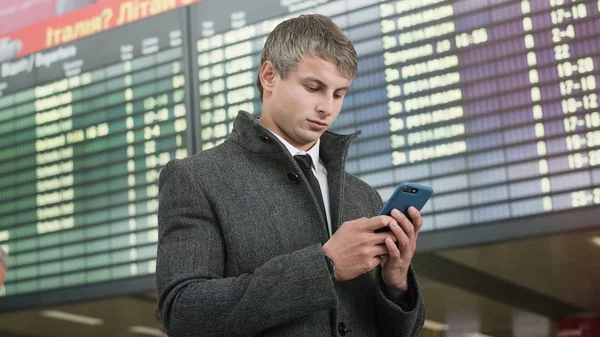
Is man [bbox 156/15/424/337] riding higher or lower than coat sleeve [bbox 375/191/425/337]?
higher

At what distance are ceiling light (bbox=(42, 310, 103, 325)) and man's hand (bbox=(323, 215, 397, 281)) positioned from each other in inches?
137

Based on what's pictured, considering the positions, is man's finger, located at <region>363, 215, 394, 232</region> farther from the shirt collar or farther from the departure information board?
the departure information board

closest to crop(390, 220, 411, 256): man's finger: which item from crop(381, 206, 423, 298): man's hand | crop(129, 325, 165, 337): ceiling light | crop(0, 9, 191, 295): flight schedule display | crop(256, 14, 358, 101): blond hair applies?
crop(381, 206, 423, 298): man's hand

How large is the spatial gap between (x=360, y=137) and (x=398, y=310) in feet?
7.18

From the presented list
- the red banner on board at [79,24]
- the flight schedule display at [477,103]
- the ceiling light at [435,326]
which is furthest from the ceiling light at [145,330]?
the flight schedule display at [477,103]

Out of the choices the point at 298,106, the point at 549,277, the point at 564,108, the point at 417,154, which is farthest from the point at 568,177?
the point at 298,106

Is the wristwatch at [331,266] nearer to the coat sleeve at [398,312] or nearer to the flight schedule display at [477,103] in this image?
the coat sleeve at [398,312]

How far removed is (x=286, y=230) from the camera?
116 cm

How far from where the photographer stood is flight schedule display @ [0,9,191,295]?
386 cm

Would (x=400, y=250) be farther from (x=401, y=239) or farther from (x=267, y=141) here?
(x=267, y=141)

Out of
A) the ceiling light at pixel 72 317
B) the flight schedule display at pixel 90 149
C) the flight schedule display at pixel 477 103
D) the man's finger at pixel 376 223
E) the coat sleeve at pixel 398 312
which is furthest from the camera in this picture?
the ceiling light at pixel 72 317

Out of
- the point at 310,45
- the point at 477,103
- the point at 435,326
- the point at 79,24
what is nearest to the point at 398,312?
the point at 310,45

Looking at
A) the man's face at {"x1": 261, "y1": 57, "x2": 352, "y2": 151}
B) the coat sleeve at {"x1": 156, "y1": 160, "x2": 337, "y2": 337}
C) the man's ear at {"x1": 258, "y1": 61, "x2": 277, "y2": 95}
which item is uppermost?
the man's ear at {"x1": 258, "y1": 61, "x2": 277, "y2": 95}

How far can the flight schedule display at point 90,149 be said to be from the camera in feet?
12.7
